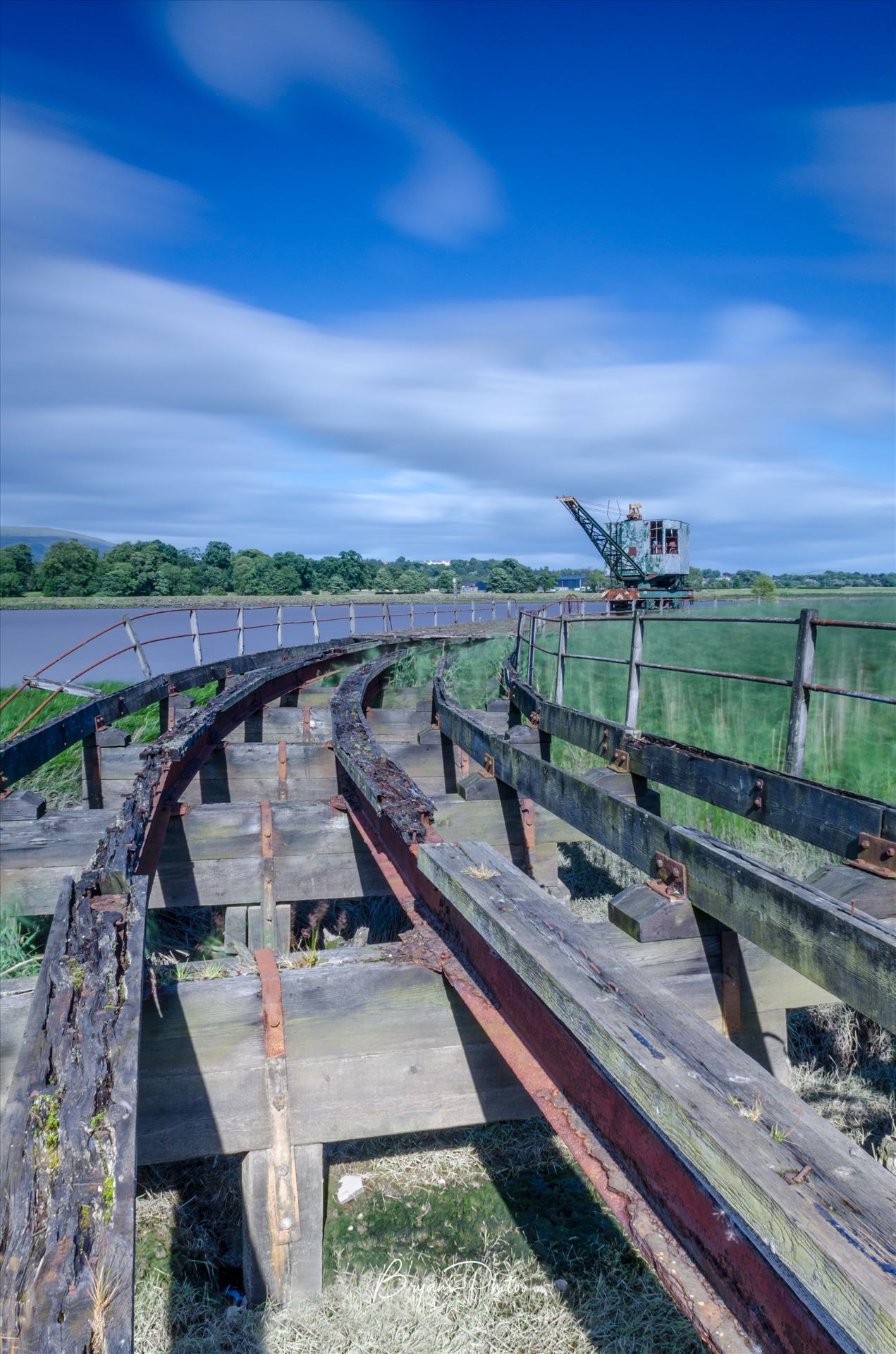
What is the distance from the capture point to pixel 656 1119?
4.79ft

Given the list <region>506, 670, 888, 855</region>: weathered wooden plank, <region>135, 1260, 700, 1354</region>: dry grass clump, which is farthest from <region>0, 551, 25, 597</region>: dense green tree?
<region>135, 1260, 700, 1354</region>: dry grass clump

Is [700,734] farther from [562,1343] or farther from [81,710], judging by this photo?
[562,1343]

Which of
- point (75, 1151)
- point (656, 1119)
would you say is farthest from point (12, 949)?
point (656, 1119)

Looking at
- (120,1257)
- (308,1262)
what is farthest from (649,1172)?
(308,1262)

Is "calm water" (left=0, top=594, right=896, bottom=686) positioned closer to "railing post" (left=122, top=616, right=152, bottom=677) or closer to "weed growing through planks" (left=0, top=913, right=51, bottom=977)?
"railing post" (left=122, top=616, right=152, bottom=677)

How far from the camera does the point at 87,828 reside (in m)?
4.24

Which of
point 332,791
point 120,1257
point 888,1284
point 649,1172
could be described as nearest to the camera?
point 888,1284

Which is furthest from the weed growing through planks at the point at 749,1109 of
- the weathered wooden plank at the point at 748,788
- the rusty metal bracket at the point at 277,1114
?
the weathered wooden plank at the point at 748,788

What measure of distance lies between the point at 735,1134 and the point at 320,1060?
1.52 m

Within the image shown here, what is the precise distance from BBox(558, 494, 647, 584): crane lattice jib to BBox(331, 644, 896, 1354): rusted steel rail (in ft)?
204

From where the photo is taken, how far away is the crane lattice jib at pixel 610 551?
62688mm

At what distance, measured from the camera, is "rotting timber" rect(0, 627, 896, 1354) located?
3.83 feet

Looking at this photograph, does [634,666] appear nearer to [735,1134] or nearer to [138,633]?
[735,1134]

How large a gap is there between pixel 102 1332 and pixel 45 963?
108cm
